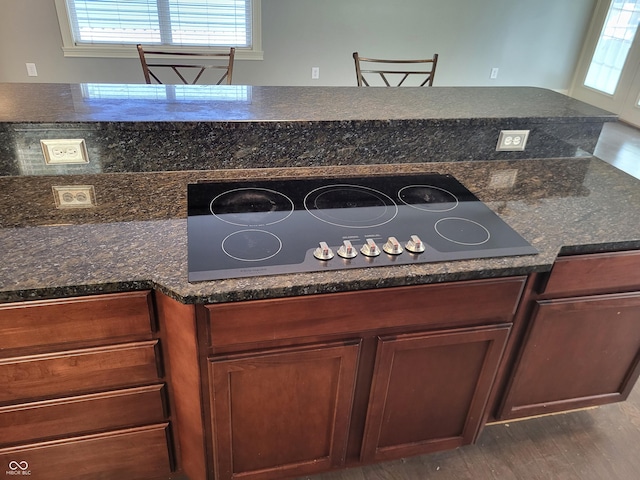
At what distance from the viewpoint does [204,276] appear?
99 centimetres

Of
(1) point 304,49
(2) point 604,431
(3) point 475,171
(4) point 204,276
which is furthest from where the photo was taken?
(1) point 304,49

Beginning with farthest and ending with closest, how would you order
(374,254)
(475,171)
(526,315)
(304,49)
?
(304,49)
(475,171)
(526,315)
(374,254)

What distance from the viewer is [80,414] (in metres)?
1.16

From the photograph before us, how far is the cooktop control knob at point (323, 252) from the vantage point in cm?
107

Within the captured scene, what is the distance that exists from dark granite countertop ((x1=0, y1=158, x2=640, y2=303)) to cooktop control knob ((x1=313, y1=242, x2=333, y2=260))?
0.17 feet

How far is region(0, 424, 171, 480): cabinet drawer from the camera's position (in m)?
1.19

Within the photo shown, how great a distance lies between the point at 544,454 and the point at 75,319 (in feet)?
5.11

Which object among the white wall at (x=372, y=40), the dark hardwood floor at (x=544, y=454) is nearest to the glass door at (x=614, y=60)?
the white wall at (x=372, y=40)

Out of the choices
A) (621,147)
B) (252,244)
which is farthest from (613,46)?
(252,244)

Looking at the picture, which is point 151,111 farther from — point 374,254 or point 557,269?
point 557,269

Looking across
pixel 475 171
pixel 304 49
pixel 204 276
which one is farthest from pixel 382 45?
pixel 204 276

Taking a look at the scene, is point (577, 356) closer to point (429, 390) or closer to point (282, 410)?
point (429, 390)

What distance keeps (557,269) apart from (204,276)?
90cm

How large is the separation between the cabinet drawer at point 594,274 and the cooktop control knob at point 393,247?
0.44 meters
